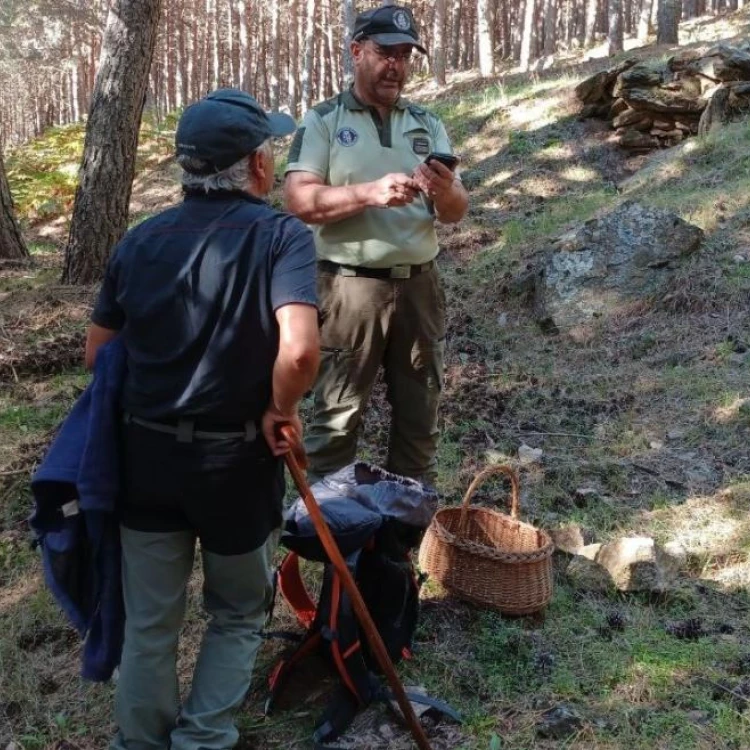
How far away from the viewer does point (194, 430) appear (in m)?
2.23

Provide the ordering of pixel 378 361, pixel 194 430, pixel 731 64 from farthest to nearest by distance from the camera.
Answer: pixel 731 64 → pixel 378 361 → pixel 194 430

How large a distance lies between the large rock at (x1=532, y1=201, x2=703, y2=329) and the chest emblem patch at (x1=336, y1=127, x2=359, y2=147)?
4.46m

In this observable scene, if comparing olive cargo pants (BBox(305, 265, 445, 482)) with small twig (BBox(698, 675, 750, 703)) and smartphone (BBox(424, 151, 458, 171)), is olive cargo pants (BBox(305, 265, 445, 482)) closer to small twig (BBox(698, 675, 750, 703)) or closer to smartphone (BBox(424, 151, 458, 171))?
smartphone (BBox(424, 151, 458, 171))

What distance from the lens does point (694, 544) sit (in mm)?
4082

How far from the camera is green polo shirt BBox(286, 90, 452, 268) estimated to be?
3.27 metres

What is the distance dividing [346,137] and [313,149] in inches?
→ 5.7

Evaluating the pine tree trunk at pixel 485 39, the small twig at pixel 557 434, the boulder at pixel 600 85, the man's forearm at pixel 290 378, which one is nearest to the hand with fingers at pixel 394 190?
the man's forearm at pixel 290 378

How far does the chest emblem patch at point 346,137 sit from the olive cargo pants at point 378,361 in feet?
1.78

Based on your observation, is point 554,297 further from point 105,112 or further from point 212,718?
point 212,718

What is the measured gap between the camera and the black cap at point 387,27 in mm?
3174

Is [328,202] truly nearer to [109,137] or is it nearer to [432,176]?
[432,176]

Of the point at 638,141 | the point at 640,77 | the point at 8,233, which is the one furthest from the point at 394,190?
the point at 640,77

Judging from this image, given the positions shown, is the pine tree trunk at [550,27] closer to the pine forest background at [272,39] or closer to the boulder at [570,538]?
the pine forest background at [272,39]

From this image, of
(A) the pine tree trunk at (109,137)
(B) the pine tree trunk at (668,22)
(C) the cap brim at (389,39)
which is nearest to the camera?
(C) the cap brim at (389,39)
